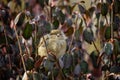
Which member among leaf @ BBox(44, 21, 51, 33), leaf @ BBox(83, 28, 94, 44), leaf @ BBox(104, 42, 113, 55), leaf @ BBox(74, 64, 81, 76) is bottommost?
leaf @ BBox(74, 64, 81, 76)

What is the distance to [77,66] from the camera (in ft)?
5.58

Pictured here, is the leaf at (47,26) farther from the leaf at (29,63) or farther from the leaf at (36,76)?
the leaf at (36,76)

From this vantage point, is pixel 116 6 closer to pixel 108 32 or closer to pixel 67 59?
pixel 108 32

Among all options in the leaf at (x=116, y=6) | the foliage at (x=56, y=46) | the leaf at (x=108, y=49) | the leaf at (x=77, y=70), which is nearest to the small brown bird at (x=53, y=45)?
the foliage at (x=56, y=46)

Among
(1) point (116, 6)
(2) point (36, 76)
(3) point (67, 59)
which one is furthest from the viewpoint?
(1) point (116, 6)

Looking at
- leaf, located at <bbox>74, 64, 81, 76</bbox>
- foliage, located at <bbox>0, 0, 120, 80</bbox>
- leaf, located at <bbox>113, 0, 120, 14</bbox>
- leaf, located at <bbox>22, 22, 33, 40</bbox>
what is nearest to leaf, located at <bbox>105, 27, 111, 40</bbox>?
foliage, located at <bbox>0, 0, 120, 80</bbox>

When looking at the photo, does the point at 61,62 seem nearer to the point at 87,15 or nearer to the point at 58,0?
the point at 87,15

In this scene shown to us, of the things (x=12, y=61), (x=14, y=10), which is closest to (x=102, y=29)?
(x=12, y=61)

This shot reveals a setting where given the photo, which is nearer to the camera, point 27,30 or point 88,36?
point 27,30

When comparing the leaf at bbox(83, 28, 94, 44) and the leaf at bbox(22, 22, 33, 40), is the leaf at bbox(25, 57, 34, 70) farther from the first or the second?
the leaf at bbox(83, 28, 94, 44)

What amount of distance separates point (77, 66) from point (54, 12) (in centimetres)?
37

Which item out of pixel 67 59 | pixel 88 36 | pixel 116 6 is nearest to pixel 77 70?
pixel 67 59

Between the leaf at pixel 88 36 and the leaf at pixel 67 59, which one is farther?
the leaf at pixel 88 36

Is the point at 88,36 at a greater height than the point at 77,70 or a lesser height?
greater
